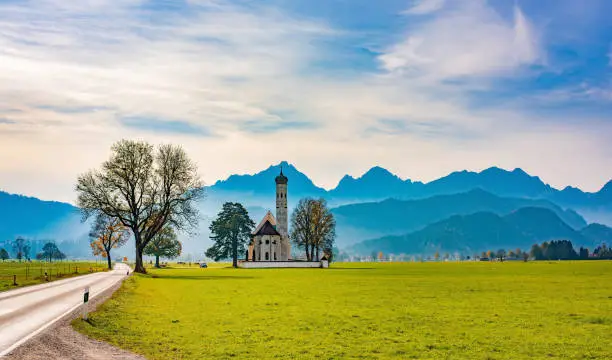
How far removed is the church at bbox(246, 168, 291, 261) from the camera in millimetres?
171250

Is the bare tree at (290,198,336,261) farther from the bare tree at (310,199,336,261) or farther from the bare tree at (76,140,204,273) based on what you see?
the bare tree at (76,140,204,273)

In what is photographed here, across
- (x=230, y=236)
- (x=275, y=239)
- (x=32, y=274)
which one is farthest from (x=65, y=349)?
(x=275, y=239)

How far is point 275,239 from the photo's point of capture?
566 feet

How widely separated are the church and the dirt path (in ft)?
465

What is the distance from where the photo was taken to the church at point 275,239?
562 feet

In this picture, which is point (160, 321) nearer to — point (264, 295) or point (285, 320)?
point (285, 320)

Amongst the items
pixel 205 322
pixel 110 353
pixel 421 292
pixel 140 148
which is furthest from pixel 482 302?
pixel 140 148

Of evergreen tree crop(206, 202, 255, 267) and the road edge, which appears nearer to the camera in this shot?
the road edge

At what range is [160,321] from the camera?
30484 mm

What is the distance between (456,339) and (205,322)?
39.1ft

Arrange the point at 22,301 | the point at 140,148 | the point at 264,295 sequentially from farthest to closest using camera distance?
the point at 140,148 → the point at 264,295 → the point at 22,301

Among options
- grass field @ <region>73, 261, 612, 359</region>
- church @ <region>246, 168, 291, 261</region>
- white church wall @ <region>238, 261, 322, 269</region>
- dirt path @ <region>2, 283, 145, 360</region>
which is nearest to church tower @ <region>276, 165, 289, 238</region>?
church @ <region>246, 168, 291, 261</region>

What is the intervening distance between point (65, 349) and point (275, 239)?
15153 centimetres

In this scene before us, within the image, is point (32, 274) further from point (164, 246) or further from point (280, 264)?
point (164, 246)
